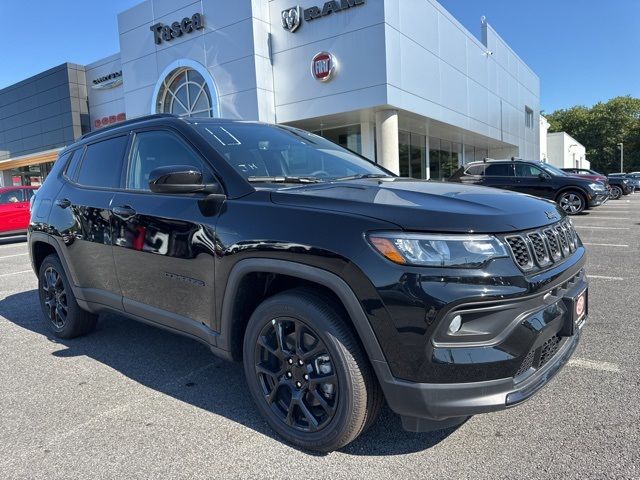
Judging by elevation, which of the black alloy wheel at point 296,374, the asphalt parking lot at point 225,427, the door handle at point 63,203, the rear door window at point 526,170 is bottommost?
the asphalt parking lot at point 225,427

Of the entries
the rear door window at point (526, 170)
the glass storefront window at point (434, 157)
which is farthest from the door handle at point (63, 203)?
the glass storefront window at point (434, 157)

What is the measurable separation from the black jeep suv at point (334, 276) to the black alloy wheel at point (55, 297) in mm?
972

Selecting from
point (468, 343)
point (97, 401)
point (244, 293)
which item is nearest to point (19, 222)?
point (97, 401)

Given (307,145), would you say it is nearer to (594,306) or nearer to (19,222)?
(594,306)

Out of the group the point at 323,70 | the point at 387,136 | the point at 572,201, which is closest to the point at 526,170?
the point at 572,201

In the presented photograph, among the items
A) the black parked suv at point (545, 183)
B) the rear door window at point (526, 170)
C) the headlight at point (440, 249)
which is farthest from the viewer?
the rear door window at point (526, 170)

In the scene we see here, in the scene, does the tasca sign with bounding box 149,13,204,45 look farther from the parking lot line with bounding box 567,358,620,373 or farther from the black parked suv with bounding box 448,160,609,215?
the parking lot line with bounding box 567,358,620,373

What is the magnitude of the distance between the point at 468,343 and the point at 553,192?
13846 millimetres

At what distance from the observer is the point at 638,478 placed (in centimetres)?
208

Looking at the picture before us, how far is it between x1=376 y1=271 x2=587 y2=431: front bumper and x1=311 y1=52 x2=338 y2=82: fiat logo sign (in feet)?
50.5

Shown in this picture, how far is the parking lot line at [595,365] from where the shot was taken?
3.22 meters

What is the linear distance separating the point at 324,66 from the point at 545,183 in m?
8.11

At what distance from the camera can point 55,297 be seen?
4.31 meters

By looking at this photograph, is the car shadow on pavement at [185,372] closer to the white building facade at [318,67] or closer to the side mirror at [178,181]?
the side mirror at [178,181]
